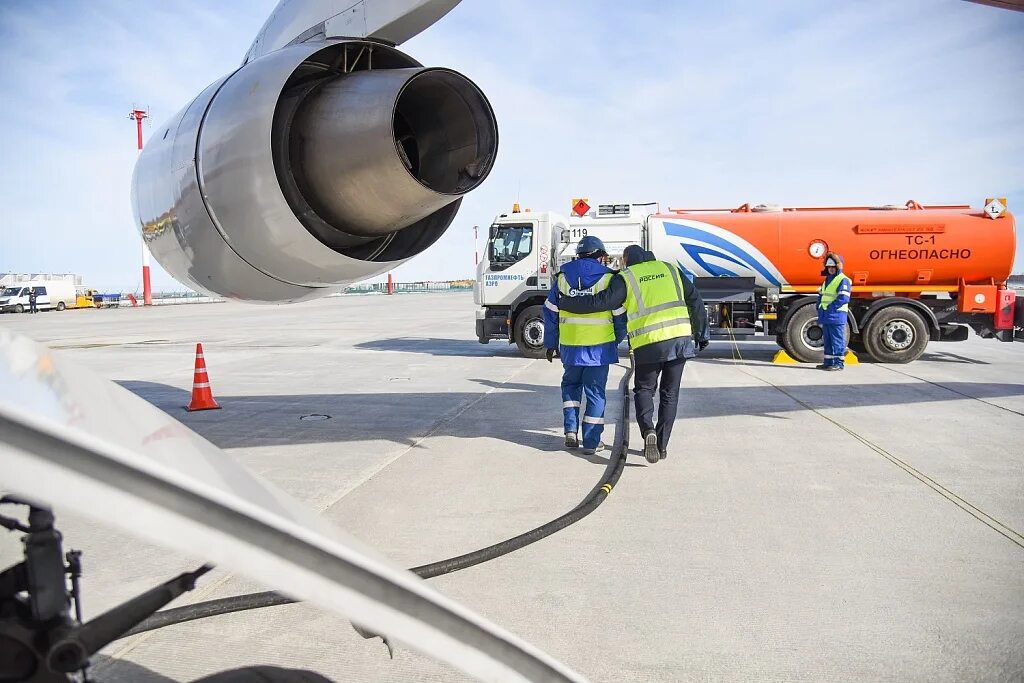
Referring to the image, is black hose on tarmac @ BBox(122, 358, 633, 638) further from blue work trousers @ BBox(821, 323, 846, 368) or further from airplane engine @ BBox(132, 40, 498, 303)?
blue work trousers @ BBox(821, 323, 846, 368)

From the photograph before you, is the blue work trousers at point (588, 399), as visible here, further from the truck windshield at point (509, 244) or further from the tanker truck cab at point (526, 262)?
the truck windshield at point (509, 244)

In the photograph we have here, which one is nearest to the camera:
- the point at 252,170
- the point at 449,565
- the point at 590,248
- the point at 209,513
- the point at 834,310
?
the point at 209,513

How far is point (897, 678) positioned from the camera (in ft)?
7.83

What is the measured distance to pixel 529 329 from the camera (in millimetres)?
12445

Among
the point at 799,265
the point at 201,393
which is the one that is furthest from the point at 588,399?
the point at 799,265

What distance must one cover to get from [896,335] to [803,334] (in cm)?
143

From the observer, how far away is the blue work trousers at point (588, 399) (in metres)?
5.40

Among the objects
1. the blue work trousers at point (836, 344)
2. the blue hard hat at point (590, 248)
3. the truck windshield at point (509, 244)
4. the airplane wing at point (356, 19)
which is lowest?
the blue work trousers at point (836, 344)

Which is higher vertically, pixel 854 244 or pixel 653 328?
pixel 854 244

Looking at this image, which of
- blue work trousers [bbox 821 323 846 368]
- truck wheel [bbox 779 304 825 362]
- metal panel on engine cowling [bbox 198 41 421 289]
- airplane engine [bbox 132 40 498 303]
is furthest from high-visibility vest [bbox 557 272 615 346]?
truck wheel [bbox 779 304 825 362]

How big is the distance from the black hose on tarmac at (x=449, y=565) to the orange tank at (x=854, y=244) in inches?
316

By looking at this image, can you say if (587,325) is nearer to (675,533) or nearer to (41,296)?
(675,533)

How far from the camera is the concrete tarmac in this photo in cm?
253

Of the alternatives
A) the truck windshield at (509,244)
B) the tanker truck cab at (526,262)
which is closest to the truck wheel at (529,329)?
the tanker truck cab at (526,262)
